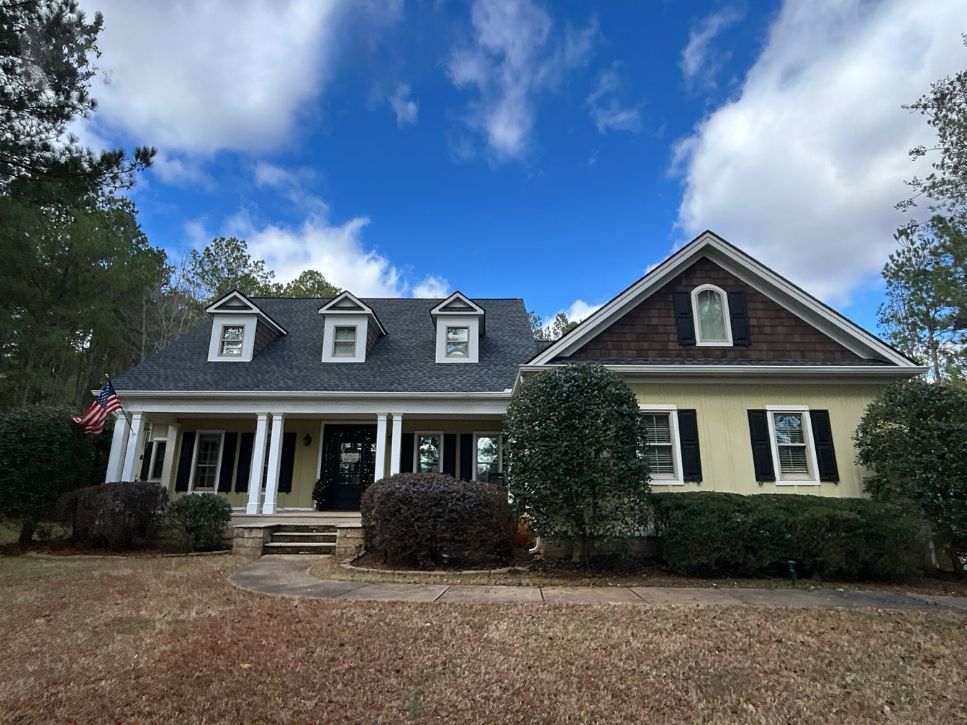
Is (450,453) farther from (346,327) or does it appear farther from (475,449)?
(346,327)

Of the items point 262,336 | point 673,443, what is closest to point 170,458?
point 262,336

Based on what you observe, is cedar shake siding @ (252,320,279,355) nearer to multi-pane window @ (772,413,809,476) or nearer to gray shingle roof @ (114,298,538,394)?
gray shingle roof @ (114,298,538,394)

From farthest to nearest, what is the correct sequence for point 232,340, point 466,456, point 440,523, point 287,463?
1. point 232,340
2. point 287,463
3. point 466,456
4. point 440,523

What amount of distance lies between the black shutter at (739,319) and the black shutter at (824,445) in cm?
183

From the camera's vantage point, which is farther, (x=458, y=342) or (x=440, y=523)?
(x=458, y=342)

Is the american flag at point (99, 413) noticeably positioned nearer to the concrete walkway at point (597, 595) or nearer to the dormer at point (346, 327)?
the dormer at point (346, 327)

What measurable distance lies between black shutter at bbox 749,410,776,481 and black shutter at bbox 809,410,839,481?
0.87m

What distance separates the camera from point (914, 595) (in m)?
6.59

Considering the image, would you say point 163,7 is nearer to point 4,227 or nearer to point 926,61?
point 4,227

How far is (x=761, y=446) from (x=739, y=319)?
8.71 feet

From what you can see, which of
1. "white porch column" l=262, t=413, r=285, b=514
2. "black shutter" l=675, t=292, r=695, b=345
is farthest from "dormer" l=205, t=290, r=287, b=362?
"black shutter" l=675, t=292, r=695, b=345

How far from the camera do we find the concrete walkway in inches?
229

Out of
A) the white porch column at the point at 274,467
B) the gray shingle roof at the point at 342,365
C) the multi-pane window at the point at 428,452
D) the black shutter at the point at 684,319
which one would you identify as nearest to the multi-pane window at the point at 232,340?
the gray shingle roof at the point at 342,365

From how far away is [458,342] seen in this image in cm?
1464
